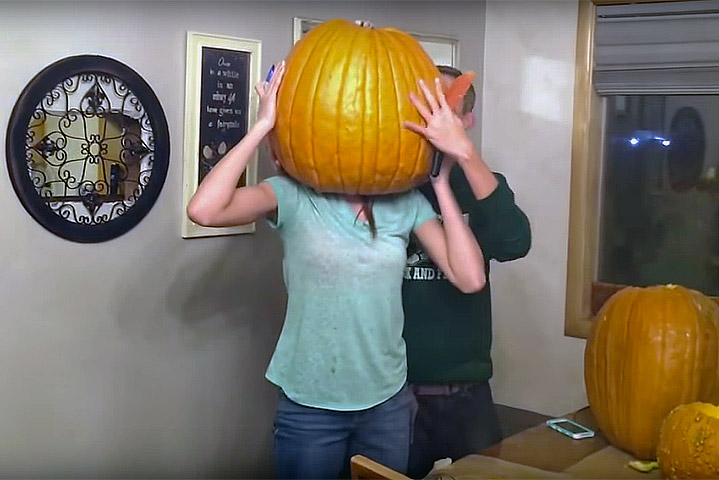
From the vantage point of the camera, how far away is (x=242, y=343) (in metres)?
1.97

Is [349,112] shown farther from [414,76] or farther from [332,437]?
[332,437]

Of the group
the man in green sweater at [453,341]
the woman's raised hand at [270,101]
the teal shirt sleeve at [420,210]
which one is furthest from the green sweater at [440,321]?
the woman's raised hand at [270,101]

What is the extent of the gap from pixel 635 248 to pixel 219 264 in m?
1.22

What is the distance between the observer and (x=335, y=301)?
1.20 metres

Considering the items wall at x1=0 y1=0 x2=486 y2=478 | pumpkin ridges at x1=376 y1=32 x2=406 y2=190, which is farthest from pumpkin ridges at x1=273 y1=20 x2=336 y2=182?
wall at x1=0 y1=0 x2=486 y2=478

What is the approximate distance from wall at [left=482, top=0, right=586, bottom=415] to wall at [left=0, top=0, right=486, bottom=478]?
1.78 ft

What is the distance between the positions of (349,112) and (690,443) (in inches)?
24.5

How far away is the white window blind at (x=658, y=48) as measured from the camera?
2.16 m

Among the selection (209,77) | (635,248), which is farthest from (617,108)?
(209,77)

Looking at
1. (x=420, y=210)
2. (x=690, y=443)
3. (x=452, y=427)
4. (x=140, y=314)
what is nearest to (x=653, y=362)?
(x=690, y=443)

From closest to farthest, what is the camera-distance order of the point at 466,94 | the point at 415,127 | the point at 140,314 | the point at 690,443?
1. the point at 690,443
2. the point at 415,127
3. the point at 466,94
4. the point at 140,314

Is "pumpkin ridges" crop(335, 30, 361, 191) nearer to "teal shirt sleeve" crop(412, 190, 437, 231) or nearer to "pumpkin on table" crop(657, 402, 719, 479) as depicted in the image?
"teal shirt sleeve" crop(412, 190, 437, 231)

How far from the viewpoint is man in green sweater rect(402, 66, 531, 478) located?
151 cm

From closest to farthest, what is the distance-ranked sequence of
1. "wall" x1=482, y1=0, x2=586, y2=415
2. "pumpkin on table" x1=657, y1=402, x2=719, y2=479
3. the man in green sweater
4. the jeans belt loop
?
1. "pumpkin on table" x1=657, y1=402, x2=719, y2=479
2. the man in green sweater
3. the jeans belt loop
4. "wall" x1=482, y1=0, x2=586, y2=415
